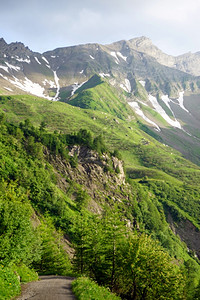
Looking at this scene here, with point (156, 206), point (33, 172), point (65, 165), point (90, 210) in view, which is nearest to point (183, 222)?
point (156, 206)

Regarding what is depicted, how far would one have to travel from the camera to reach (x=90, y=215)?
86188 mm

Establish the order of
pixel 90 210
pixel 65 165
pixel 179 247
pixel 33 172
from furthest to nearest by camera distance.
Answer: pixel 179 247
pixel 65 165
pixel 90 210
pixel 33 172

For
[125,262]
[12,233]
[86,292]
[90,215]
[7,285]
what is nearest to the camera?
[7,285]

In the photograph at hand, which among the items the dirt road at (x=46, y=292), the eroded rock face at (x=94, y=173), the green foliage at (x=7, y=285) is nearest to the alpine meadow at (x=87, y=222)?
the green foliage at (x=7, y=285)

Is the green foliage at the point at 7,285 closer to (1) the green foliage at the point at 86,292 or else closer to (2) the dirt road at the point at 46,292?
(2) the dirt road at the point at 46,292

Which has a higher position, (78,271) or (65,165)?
(65,165)

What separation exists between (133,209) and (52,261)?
84.5m

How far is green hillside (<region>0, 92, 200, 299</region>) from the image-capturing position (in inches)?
1126

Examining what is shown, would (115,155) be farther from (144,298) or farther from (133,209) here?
(144,298)

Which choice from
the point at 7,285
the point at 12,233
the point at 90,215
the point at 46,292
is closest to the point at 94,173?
the point at 90,215

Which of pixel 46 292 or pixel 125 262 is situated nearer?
pixel 46 292

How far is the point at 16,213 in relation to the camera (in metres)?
27.8

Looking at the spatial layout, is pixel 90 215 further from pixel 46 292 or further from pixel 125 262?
pixel 46 292

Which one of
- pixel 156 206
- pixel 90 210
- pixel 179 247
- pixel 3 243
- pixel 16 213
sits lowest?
pixel 179 247
